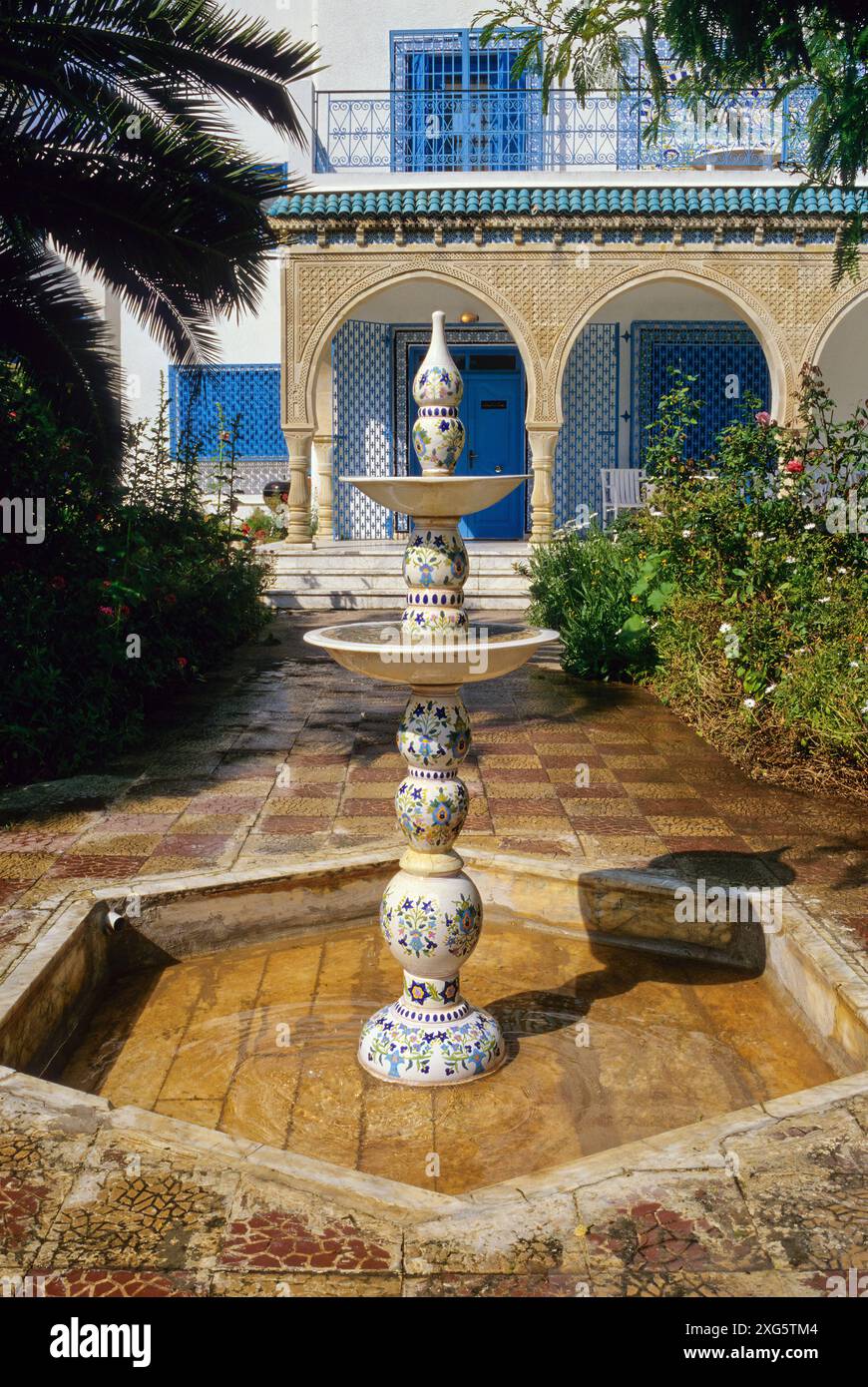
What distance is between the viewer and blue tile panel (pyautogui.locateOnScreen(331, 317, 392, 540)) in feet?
55.3

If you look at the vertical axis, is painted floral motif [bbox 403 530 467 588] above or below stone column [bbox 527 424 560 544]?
below

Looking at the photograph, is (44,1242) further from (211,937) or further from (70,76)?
(70,76)

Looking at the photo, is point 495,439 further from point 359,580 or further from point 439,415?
point 439,415

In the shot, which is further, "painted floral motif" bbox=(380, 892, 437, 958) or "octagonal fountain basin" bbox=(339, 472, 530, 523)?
"painted floral motif" bbox=(380, 892, 437, 958)

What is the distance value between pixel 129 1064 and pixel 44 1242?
124 centimetres

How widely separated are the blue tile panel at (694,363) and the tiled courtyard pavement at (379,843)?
8.15 metres

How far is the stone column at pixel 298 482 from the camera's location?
14750mm

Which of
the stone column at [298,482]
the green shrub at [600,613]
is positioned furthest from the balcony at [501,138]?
the green shrub at [600,613]

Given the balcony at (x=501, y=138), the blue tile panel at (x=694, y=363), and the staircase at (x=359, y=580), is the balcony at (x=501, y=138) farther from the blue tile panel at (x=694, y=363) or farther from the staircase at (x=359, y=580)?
the staircase at (x=359, y=580)

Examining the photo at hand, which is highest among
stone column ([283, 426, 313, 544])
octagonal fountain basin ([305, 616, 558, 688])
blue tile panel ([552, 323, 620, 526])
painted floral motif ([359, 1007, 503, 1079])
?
blue tile panel ([552, 323, 620, 526])

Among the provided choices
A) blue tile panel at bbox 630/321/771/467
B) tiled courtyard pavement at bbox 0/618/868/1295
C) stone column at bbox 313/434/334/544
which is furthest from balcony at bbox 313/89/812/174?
tiled courtyard pavement at bbox 0/618/868/1295

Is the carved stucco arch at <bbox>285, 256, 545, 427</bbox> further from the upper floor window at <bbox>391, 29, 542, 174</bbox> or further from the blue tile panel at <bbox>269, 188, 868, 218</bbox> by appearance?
the upper floor window at <bbox>391, 29, 542, 174</bbox>

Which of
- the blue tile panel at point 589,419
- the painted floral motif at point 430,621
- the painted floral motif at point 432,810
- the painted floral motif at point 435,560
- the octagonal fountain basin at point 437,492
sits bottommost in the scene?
the painted floral motif at point 432,810

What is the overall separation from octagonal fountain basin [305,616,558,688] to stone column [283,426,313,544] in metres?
11.5
